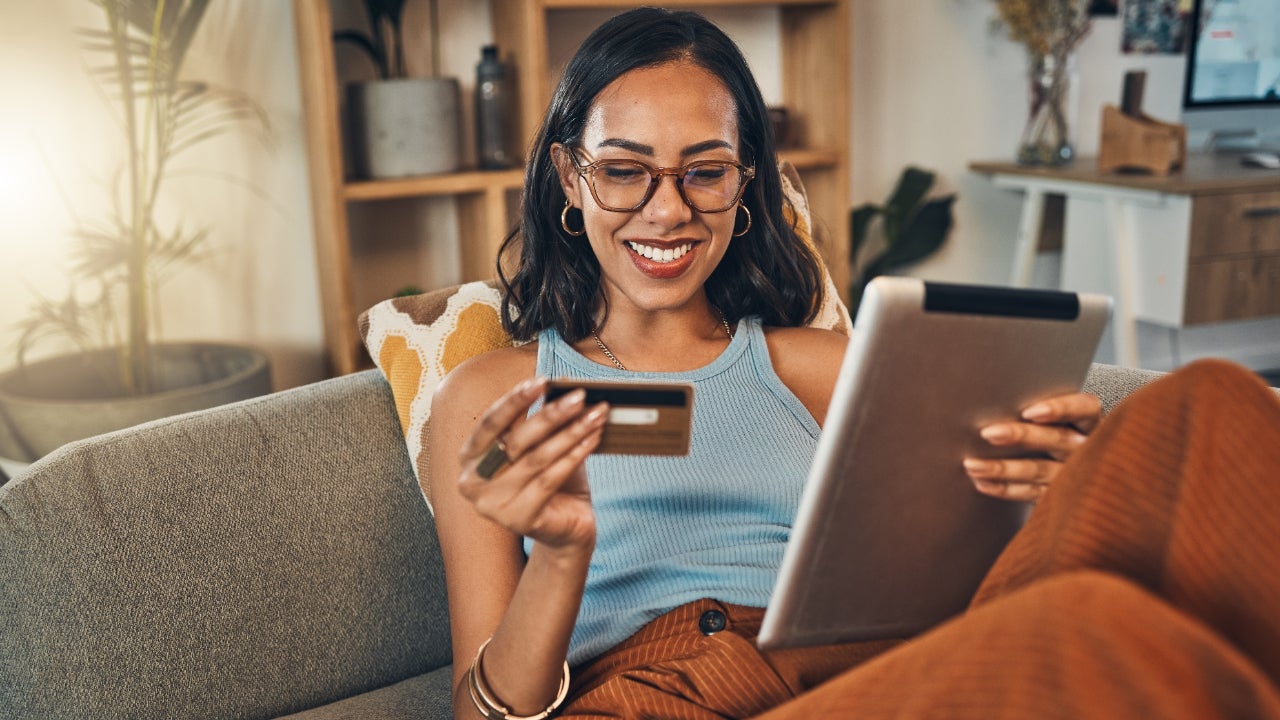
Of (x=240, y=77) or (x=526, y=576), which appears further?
(x=240, y=77)

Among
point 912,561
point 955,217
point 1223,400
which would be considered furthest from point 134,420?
point 955,217

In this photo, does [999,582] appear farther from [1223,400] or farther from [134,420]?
[134,420]

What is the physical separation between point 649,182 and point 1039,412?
0.46 metres

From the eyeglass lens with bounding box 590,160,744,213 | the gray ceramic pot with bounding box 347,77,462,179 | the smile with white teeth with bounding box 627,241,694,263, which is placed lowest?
the smile with white teeth with bounding box 627,241,694,263

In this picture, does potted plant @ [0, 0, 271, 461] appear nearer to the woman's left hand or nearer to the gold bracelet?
the gold bracelet

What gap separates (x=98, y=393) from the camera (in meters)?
2.34

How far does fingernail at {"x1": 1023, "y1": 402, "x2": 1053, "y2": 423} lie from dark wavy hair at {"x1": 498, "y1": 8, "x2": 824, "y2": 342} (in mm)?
493

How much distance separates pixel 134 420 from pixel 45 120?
0.71m

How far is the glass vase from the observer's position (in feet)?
11.0

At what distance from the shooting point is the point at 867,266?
132 inches

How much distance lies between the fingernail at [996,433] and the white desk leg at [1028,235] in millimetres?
2622

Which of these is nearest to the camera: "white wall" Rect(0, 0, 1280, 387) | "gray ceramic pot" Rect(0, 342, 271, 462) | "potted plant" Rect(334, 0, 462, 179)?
"gray ceramic pot" Rect(0, 342, 271, 462)

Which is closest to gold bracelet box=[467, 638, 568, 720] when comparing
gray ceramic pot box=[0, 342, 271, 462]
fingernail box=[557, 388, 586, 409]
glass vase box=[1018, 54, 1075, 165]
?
fingernail box=[557, 388, 586, 409]

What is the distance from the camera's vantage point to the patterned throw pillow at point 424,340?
1297 mm
